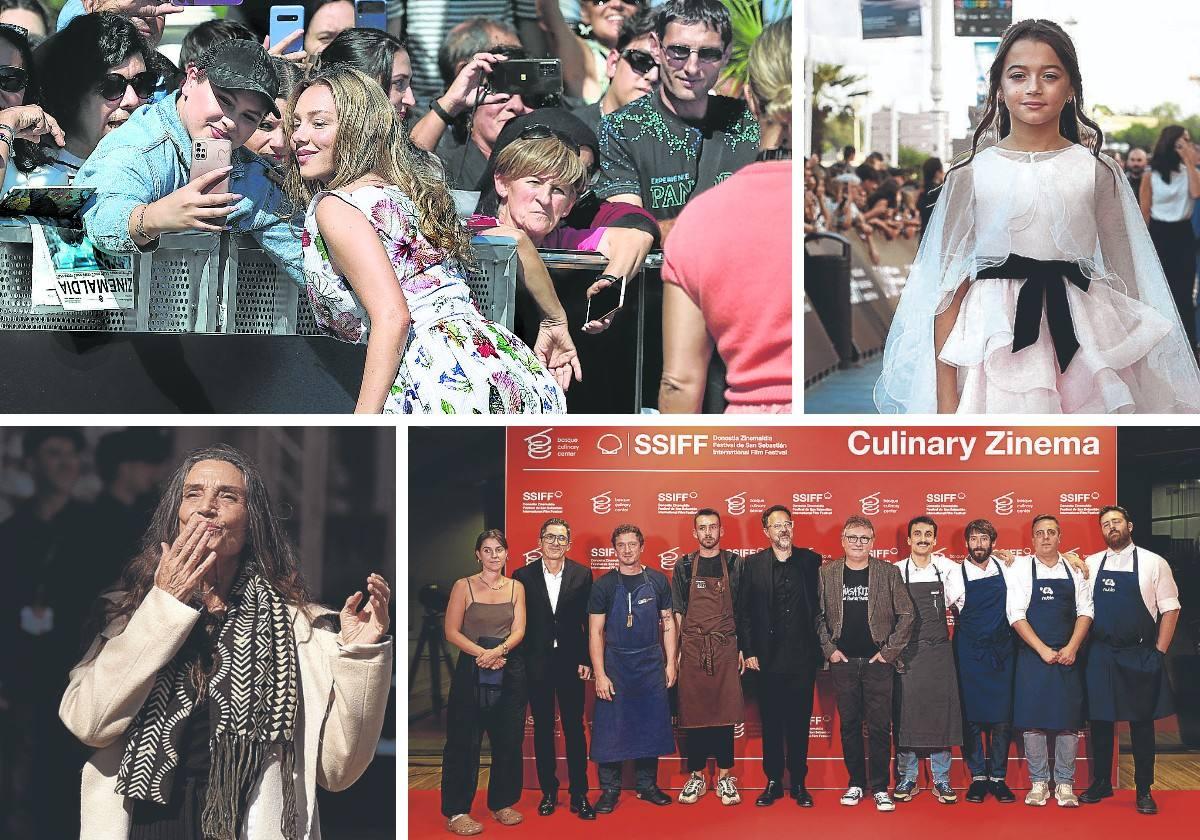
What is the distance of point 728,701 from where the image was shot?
17.0 feet

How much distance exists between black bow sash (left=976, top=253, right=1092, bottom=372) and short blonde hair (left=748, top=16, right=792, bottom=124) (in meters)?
0.95

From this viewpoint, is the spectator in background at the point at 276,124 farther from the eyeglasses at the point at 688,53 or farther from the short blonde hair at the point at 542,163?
the eyeglasses at the point at 688,53

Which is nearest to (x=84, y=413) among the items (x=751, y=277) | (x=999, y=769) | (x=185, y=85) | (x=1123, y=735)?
(x=185, y=85)

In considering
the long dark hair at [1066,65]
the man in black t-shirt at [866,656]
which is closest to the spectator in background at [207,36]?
the long dark hair at [1066,65]

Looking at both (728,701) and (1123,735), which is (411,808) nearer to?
(728,701)

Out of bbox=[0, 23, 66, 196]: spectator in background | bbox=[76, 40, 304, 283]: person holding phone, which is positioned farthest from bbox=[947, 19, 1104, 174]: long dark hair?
bbox=[0, 23, 66, 196]: spectator in background

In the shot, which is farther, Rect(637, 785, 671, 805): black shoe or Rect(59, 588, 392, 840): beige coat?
Rect(637, 785, 671, 805): black shoe

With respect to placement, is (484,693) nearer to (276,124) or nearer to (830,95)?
(276,124)

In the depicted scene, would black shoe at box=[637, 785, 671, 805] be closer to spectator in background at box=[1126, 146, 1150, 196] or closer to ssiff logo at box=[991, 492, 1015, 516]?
ssiff logo at box=[991, 492, 1015, 516]

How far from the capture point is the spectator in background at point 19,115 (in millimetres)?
5168

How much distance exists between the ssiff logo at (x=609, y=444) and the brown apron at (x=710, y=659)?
49cm

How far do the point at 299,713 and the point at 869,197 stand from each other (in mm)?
2757

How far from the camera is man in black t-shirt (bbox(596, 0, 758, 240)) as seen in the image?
5203 millimetres

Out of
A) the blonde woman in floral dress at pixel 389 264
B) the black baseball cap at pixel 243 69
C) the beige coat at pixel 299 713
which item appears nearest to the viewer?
the blonde woman in floral dress at pixel 389 264
